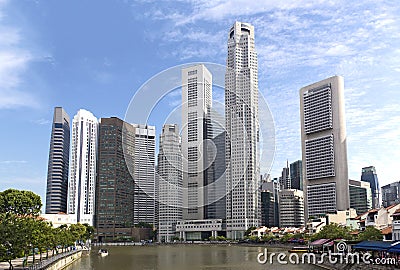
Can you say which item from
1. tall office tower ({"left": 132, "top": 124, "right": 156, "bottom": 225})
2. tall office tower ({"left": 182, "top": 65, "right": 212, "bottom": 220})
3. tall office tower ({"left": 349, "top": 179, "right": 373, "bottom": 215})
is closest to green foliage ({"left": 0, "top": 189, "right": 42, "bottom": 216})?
tall office tower ({"left": 182, "top": 65, "right": 212, "bottom": 220})

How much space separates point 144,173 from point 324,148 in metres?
52.6

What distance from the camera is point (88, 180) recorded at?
5512 inches

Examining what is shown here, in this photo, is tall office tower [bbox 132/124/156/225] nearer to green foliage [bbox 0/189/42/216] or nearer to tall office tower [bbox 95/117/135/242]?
tall office tower [bbox 95/117/135/242]

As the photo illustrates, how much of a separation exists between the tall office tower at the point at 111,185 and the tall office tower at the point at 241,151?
30.9 metres

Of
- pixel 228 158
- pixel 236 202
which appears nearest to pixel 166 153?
pixel 228 158

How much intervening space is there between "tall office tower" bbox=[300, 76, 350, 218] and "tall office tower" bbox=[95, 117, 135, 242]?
54137mm

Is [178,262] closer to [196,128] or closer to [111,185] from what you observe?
[196,128]

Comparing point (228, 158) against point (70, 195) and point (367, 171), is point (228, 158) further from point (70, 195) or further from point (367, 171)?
point (367, 171)

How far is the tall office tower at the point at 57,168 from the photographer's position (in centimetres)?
14338

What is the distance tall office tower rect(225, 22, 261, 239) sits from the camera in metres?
135

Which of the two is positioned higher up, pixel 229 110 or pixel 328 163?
pixel 229 110

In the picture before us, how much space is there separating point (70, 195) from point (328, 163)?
250ft

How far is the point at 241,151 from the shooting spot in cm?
13488

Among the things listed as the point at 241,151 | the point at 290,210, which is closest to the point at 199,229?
the point at 241,151
